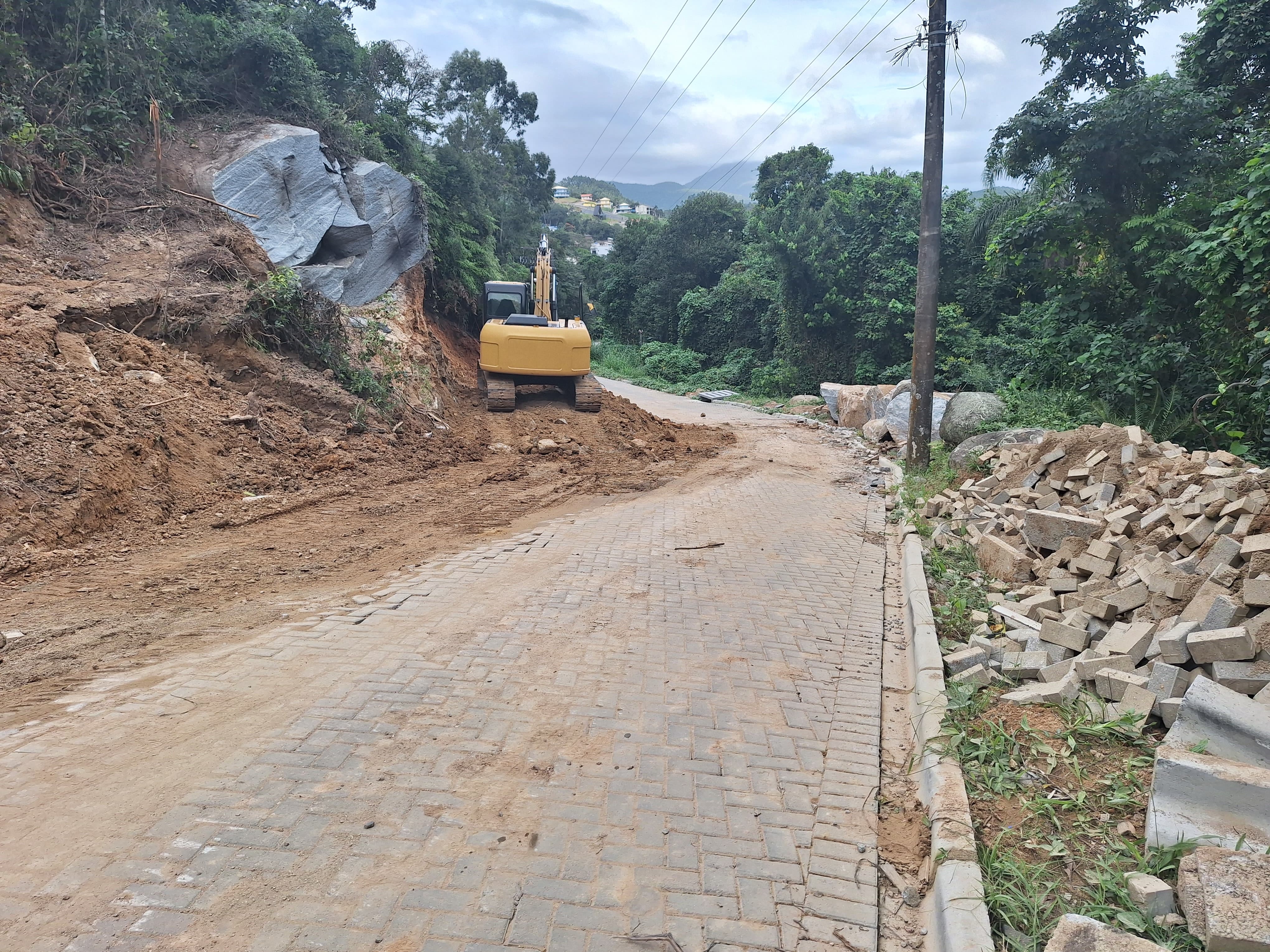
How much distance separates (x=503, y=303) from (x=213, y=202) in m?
6.57

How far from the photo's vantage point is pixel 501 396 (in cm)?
1526

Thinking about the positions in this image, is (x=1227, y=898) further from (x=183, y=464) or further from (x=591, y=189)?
(x=591, y=189)

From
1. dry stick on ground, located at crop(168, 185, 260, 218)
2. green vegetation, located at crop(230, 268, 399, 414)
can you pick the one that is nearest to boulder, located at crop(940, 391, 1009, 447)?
green vegetation, located at crop(230, 268, 399, 414)

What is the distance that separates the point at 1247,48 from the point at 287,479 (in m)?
15.0

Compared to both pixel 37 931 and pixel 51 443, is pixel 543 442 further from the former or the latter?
pixel 37 931

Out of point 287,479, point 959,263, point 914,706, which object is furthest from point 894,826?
point 959,263

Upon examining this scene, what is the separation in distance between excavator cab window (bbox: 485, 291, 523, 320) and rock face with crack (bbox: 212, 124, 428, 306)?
199 cm

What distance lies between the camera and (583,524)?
339 inches

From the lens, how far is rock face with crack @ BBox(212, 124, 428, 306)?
13.8 m

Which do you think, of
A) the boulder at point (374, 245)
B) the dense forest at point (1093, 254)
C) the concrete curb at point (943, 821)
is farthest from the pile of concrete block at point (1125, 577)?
the boulder at point (374, 245)

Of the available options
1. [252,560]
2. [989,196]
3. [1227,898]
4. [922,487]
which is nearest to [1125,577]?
[1227,898]

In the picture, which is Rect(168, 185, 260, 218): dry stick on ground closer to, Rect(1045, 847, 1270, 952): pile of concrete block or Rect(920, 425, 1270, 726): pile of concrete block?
Rect(920, 425, 1270, 726): pile of concrete block

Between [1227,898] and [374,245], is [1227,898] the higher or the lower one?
the lower one

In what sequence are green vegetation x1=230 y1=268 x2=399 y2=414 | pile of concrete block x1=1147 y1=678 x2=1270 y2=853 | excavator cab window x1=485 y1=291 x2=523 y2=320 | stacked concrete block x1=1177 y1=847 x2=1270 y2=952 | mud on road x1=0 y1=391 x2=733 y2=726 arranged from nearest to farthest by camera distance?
stacked concrete block x1=1177 y1=847 x2=1270 y2=952 < pile of concrete block x1=1147 y1=678 x2=1270 y2=853 < mud on road x1=0 y1=391 x2=733 y2=726 < green vegetation x1=230 y1=268 x2=399 y2=414 < excavator cab window x1=485 y1=291 x2=523 y2=320
